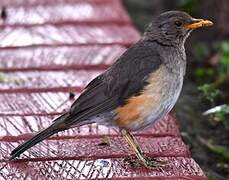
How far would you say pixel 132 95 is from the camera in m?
5.45

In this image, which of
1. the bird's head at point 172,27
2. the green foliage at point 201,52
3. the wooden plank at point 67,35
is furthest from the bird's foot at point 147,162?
the green foliage at point 201,52

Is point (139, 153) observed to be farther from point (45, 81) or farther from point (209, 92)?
point (209, 92)

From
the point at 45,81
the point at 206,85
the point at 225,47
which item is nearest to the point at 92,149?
the point at 45,81

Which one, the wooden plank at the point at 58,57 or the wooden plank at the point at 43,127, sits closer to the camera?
the wooden plank at the point at 43,127

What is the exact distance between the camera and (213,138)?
7.01m

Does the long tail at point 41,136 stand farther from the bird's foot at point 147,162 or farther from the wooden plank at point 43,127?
the bird's foot at point 147,162

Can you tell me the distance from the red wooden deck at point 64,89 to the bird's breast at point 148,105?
20 centimetres

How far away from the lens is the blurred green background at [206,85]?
6.70 meters

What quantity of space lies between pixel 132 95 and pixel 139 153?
1.44 feet

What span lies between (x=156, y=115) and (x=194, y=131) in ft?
6.07

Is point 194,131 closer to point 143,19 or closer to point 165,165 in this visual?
point 165,165

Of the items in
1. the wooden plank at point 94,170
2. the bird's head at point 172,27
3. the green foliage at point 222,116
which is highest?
the bird's head at point 172,27

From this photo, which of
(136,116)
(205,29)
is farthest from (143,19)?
(136,116)

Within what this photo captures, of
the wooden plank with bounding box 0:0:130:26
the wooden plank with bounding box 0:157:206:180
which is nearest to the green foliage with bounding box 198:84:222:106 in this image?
the wooden plank with bounding box 0:0:130:26
